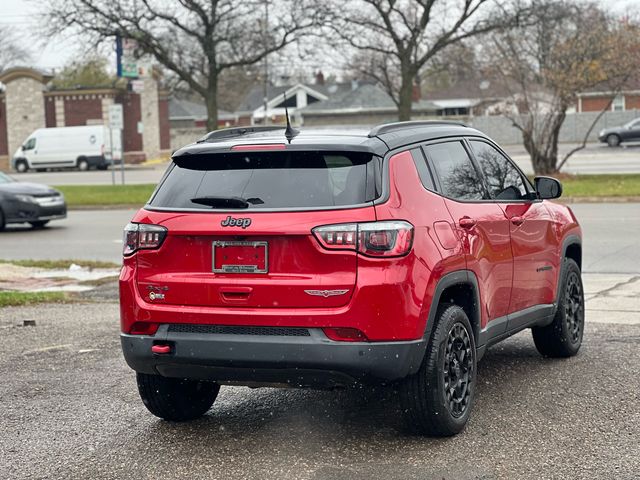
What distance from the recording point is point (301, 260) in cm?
520

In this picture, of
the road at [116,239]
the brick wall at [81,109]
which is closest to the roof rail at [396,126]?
the road at [116,239]

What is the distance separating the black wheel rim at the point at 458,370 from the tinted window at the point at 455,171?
2.68 ft

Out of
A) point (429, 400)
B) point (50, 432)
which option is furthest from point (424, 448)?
point (50, 432)

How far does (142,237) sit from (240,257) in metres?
0.63

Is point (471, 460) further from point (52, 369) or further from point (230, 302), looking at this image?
point (52, 369)

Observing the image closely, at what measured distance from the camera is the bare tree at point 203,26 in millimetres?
33219

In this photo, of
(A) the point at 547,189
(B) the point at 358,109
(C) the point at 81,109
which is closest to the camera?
(A) the point at 547,189

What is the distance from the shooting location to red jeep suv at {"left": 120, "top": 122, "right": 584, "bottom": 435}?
516 cm

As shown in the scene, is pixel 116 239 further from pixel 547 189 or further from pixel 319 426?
pixel 319 426

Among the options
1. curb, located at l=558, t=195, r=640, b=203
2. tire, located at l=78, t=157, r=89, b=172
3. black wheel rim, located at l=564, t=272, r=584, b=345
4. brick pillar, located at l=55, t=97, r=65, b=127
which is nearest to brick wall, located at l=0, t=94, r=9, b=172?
brick pillar, located at l=55, t=97, r=65, b=127

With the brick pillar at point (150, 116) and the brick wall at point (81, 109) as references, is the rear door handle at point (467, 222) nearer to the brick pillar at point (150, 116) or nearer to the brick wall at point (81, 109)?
the brick wall at point (81, 109)

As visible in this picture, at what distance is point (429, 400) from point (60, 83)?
83452 mm

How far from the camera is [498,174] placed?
23.0 feet

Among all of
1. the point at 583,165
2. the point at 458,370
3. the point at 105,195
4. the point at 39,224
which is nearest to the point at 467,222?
the point at 458,370
